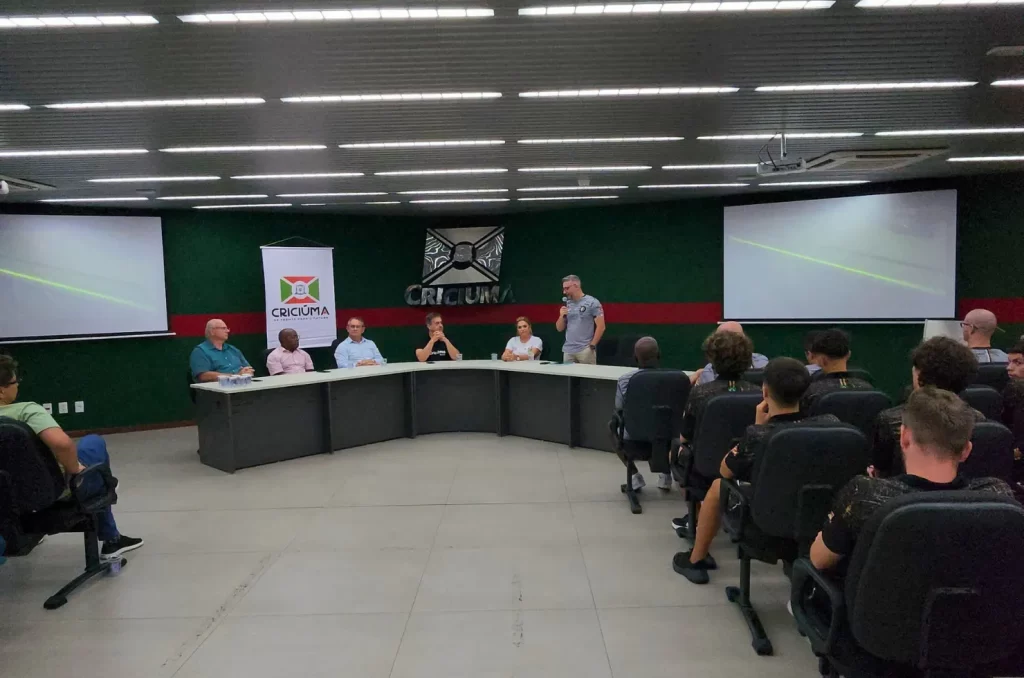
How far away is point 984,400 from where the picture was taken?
3066 millimetres

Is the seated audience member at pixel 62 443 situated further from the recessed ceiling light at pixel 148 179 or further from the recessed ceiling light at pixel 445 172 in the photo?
the recessed ceiling light at pixel 445 172

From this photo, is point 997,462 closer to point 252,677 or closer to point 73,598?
point 252,677

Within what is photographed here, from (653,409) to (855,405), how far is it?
52.6 inches

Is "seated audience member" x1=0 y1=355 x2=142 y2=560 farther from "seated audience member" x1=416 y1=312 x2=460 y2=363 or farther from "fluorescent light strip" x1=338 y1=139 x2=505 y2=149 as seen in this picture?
"seated audience member" x1=416 y1=312 x2=460 y2=363

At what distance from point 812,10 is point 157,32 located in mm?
2845

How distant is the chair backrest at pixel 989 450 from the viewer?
2365 millimetres

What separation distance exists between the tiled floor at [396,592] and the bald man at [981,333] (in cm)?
214

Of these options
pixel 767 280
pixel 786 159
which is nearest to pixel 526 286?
pixel 767 280

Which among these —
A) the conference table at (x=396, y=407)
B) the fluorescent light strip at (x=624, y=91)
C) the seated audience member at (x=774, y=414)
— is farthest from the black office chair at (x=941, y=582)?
the conference table at (x=396, y=407)

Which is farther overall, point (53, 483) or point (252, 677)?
point (53, 483)

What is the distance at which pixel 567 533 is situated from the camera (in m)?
3.91

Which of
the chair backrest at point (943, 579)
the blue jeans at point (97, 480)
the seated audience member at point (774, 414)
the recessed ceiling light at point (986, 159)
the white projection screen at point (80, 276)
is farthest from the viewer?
the white projection screen at point (80, 276)

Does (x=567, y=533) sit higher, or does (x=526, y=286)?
(x=526, y=286)

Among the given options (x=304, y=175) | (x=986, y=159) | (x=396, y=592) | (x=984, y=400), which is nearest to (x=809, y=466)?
(x=984, y=400)
